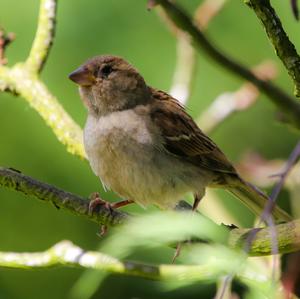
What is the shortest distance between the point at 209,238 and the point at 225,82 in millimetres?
2943

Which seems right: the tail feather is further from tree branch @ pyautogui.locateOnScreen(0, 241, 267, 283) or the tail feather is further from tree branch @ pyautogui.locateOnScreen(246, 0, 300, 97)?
tree branch @ pyautogui.locateOnScreen(246, 0, 300, 97)

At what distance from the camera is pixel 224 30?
13.1 feet

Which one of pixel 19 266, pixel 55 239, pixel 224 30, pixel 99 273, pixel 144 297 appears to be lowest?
pixel 99 273

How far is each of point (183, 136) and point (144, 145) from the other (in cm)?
34

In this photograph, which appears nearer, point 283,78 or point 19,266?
point 19,266

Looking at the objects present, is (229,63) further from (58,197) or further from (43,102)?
(43,102)

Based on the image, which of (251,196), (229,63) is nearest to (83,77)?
(251,196)

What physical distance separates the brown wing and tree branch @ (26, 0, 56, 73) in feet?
1.68

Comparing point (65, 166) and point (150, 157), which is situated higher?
point (65, 166)

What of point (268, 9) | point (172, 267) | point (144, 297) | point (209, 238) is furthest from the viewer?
Answer: point (144, 297)

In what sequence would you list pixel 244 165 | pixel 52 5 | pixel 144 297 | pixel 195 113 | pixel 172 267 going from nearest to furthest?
1. pixel 172 267
2. pixel 52 5
3. pixel 244 165
4. pixel 195 113
5. pixel 144 297

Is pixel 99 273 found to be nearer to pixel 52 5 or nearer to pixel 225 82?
pixel 52 5

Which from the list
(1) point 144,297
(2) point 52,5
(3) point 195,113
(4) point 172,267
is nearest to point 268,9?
(4) point 172,267

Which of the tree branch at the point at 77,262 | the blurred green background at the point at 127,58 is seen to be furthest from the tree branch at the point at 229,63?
the blurred green background at the point at 127,58
